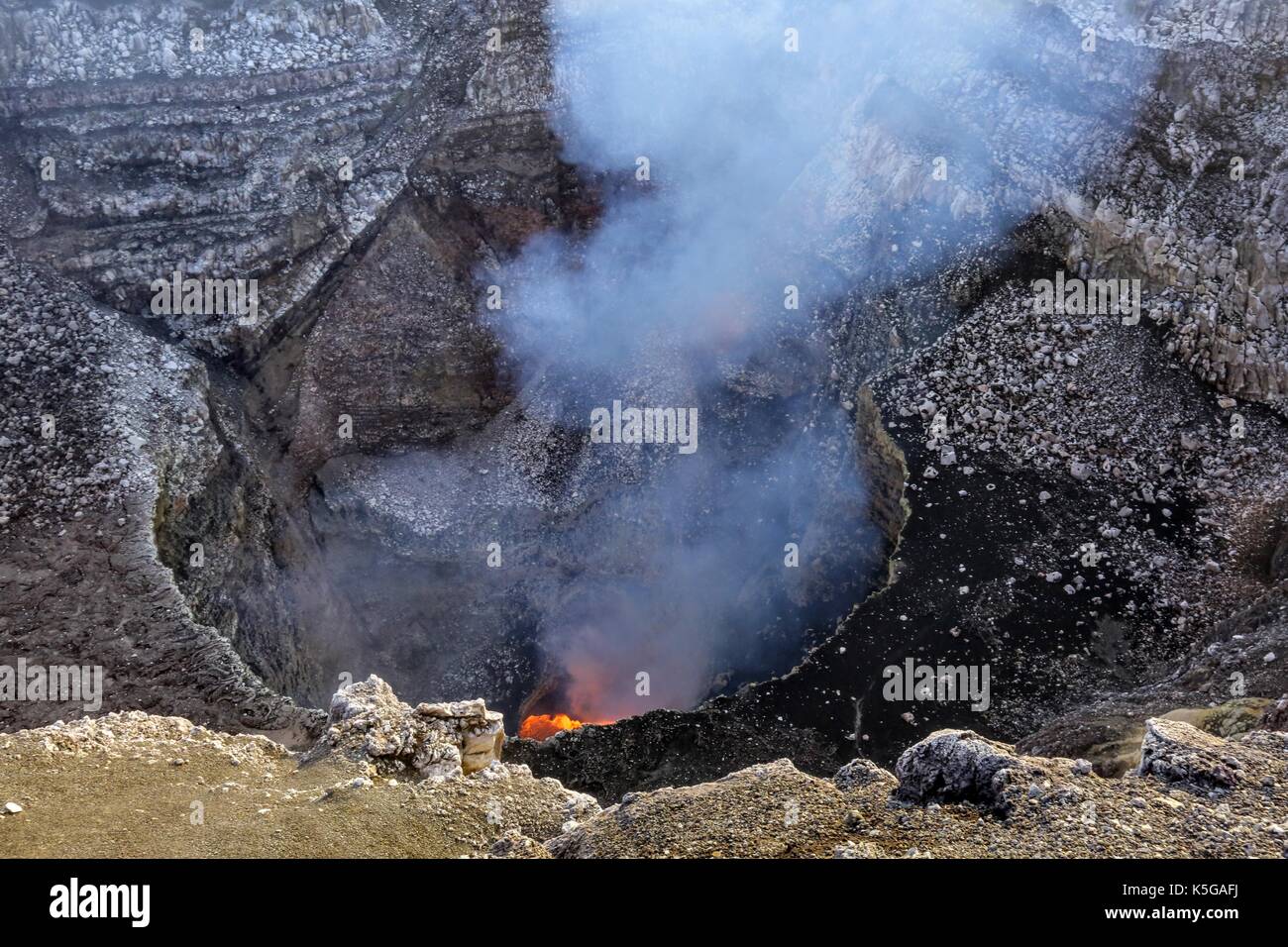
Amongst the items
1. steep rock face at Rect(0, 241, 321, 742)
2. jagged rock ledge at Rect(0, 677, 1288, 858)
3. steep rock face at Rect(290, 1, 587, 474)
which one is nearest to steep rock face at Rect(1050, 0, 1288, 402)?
jagged rock ledge at Rect(0, 677, 1288, 858)

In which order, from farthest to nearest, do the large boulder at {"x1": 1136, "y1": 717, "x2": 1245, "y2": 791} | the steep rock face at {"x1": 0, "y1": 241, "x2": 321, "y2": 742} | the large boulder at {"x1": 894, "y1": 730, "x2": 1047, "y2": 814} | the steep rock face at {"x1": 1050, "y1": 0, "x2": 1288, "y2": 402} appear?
the steep rock face at {"x1": 1050, "y1": 0, "x2": 1288, "y2": 402}, the steep rock face at {"x1": 0, "y1": 241, "x2": 321, "y2": 742}, the large boulder at {"x1": 894, "y1": 730, "x2": 1047, "y2": 814}, the large boulder at {"x1": 1136, "y1": 717, "x2": 1245, "y2": 791}

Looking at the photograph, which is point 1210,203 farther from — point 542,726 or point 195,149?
point 195,149

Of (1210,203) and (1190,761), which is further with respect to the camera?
(1210,203)

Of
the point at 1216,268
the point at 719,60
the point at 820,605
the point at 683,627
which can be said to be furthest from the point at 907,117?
the point at 683,627

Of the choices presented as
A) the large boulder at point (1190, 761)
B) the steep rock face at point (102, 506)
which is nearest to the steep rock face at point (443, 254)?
the steep rock face at point (102, 506)

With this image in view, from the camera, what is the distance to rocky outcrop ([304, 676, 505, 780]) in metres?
12.1

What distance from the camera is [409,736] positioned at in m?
12.4

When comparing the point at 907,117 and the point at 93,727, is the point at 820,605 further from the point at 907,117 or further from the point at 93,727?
the point at 93,727

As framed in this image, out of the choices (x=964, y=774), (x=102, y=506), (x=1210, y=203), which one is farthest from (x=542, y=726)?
(x=1210, y=203)

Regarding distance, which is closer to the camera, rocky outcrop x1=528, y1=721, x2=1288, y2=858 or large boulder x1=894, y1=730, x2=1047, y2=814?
rocky outcrop x1=528, y1=721, x2=1288, y2=858

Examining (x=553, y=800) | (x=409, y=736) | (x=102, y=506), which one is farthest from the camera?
(x=102, y=506)

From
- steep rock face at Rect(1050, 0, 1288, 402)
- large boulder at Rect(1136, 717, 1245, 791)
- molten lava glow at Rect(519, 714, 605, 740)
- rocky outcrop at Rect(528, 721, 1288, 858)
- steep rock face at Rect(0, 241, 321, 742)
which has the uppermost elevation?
steep rock face at Rect(1050, 0, 1288, 402)

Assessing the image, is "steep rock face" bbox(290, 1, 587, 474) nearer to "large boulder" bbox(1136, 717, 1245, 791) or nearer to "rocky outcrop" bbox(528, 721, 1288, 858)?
"rocky outcrop" bbox(528, 721, 1288, 858)

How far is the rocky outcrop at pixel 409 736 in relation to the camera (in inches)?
477
